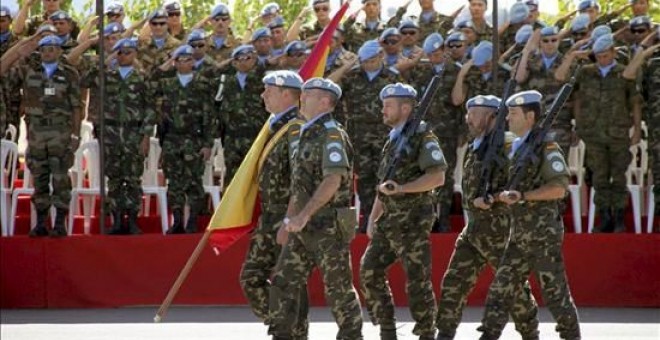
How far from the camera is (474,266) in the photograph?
12.8m

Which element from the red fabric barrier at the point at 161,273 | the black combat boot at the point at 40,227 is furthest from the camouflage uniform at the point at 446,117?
the black combat boot at the point at 40,227

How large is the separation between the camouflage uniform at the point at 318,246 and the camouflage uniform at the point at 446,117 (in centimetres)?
534

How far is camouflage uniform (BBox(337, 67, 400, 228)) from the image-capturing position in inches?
666

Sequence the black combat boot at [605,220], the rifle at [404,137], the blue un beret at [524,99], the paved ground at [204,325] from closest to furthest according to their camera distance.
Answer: the blue un beret at [524,99] < the rifle at [404,137] < the paved ground at [204,325] < the black combat boot at [605,220]

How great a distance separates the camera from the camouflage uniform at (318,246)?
1159 centimetres

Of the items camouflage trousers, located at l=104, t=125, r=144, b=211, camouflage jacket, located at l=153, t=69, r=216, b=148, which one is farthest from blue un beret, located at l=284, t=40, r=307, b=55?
camouflage trousers, located at l=104, t=125, r=144, b=211

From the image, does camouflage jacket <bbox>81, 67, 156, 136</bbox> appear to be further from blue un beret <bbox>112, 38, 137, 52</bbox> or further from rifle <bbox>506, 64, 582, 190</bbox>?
rifle <bbox>506, 64, 582, 190</bbox>

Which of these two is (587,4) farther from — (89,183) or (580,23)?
(89,183)

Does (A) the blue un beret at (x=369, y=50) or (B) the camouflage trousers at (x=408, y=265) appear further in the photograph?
(A) the blue un beret at (x=369, y=50)

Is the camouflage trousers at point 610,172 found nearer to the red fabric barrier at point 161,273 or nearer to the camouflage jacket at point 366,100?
the red fabric barrier at point 161,273

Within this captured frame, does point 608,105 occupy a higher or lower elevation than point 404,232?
higher

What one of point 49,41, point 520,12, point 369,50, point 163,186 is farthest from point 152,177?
point 520,12

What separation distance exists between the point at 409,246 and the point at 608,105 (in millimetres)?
4798


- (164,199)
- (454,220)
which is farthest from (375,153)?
(164,199)
